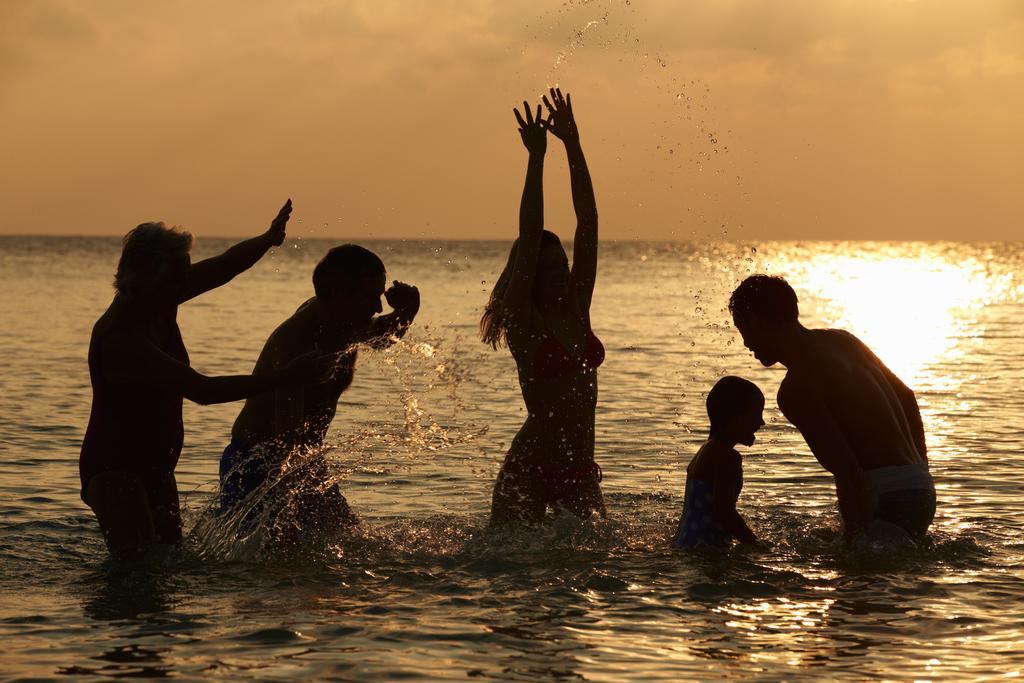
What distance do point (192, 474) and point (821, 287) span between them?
67986mm

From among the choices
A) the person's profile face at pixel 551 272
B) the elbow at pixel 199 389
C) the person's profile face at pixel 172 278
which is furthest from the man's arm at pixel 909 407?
the person's profile face at pixel 172 278

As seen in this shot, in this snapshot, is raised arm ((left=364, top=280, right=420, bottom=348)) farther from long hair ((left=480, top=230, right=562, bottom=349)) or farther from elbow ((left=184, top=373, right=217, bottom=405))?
elbow ((left=184, top=373, right=217, bottom=405))

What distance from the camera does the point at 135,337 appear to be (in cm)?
695

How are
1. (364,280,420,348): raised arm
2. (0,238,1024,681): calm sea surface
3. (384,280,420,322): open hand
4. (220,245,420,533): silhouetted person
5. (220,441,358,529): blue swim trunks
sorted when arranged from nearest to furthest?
(0,238,1024,681): calm sea surface → (220,245,420,533): silhouetted person → (220,441,358,529): blue swim trunks → (364,280,420,348): raised arm → (384,280,420,322): open hand

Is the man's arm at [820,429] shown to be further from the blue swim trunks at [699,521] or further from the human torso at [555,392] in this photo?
the human torso at [555,392]

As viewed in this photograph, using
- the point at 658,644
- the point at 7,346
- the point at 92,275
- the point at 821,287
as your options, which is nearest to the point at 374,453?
the point at 658,644

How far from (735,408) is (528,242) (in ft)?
4.75

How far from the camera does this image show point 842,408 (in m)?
7.33

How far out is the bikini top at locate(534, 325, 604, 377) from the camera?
7.95 metres

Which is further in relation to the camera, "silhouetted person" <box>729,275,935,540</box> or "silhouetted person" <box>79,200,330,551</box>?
"silhouetted person" <box>729,275,935,540</box>

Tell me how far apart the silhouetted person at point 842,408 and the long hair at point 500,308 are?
1191mm

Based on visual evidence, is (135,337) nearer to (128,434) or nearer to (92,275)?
(128,434)

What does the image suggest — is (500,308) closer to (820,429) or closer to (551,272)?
(551,272)

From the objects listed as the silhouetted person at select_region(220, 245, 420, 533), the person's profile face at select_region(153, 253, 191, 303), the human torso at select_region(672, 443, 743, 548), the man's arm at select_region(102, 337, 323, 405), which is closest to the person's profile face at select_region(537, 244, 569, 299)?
the silhouetted person at select_region(220, 245, 420, 533)
